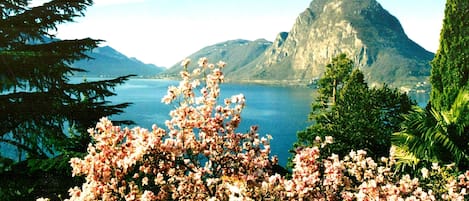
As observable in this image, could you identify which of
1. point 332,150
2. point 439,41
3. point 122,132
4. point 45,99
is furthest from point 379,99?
point 122,132

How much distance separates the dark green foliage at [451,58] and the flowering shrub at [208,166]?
5952 millimetres

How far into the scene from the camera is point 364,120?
2016 centimetres

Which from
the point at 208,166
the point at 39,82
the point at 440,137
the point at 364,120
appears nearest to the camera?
the point at 208,166

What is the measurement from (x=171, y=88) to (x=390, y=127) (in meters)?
17.7

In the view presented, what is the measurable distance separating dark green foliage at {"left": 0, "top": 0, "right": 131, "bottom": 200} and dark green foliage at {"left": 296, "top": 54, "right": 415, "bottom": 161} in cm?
1229

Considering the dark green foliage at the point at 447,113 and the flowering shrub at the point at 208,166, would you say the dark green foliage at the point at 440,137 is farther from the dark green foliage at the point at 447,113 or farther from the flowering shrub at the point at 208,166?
the flowering shrub at the point at 208,166

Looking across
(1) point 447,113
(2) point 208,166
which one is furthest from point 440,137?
(2) point 208,166

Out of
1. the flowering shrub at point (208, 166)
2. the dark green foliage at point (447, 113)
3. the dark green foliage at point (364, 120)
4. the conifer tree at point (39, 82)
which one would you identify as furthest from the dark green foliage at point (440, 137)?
the dark green foliage at point (364, 120)

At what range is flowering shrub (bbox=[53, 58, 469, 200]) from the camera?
16.7 ft

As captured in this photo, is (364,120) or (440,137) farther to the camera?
(364,120)

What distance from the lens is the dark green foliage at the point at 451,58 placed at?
11664 millimetres

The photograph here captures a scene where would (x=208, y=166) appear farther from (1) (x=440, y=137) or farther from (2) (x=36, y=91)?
(1) (x=440, y=137)

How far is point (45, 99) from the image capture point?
29.2ft

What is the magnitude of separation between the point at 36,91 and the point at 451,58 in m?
10.7
